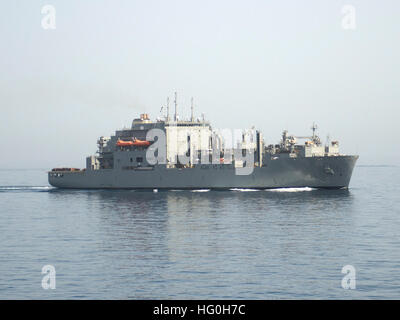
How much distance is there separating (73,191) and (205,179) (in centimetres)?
1923

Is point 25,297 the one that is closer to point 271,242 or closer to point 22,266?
point 22,266

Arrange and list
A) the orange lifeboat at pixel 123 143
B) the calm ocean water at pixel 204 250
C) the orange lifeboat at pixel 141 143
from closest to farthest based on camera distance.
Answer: the calm ocean water at pixel 204 250 → the orange lifeboat at pixel 141 143 → the orange lifeboat at pixel 123 143

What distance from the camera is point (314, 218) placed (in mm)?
40719

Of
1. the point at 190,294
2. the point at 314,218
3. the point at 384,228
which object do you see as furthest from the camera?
the point at 314,218

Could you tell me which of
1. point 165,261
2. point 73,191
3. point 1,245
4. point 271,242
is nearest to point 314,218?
point 271,242

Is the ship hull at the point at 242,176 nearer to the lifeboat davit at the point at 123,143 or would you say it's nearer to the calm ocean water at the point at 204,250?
the lifeboat davit at the point at 123,143

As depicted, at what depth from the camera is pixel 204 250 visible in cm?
2848

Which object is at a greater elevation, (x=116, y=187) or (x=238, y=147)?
(x=238, y=147)

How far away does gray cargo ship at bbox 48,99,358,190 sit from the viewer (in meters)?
63.1

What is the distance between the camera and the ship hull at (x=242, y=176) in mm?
62750

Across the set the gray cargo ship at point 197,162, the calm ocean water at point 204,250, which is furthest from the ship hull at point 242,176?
the calm ocean water at point 204,250

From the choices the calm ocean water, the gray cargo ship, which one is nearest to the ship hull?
the gray cargo ship

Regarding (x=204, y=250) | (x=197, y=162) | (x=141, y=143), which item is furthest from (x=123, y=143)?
(x=204, y=250)

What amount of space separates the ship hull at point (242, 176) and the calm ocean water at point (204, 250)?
10.4 metres
